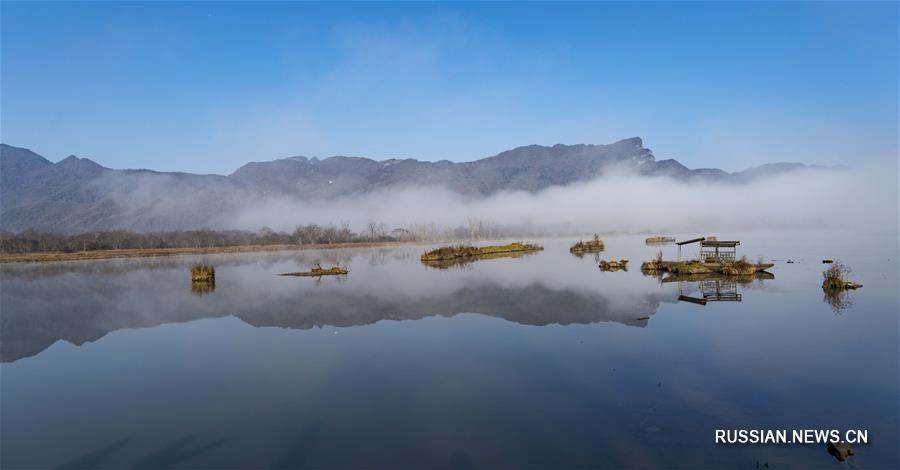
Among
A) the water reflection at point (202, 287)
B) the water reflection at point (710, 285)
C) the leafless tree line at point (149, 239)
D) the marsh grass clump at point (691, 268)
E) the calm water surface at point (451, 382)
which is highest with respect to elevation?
the leafless tree line at point (149, 239)

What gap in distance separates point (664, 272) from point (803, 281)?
452 inches

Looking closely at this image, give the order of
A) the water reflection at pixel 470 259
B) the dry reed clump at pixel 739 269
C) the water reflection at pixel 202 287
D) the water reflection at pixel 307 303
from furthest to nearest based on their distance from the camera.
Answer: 1. the water reflection at pixel 470 259
2. the dry reed clump at pixel 739 269
3. the water reflection at pixel 202 287
4. the water reflection at pixel 307 303

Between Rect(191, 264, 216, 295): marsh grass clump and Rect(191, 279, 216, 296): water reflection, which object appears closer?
Rect(191, 279, 216, 296): water reflection

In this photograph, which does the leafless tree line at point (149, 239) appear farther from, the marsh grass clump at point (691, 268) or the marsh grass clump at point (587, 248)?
the marsh grass clump at point (691, 268)

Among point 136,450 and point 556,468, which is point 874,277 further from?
point 136,450

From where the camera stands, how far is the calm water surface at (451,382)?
1061 cm

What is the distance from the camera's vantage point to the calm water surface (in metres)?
10.6

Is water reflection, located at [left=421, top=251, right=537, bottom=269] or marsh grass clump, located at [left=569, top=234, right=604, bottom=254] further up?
marsh grass clump, located at [left=569, top=234, right=604, bottom=254]

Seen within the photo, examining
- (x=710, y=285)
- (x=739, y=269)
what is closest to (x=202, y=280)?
(x=710, y=285)

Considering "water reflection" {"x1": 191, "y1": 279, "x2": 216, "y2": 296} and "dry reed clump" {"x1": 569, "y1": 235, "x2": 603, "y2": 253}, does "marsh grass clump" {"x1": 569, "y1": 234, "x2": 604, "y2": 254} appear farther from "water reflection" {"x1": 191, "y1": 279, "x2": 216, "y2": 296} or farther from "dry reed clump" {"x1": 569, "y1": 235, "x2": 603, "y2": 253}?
"water reflection" {"x1": 191, "y1": 279, "x2": 216, "y2": 296}

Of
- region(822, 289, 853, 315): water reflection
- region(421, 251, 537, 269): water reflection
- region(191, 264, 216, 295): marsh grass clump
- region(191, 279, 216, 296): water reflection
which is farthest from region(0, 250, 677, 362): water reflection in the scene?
region(421, 251, 537, 269): water reflection

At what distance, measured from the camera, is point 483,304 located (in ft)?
102

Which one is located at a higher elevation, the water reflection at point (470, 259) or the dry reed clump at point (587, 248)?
the dry reed clump at point (587, 248)

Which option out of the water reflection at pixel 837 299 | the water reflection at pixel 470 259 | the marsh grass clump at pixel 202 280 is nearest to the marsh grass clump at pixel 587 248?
the water reflection at pixel 470 259
